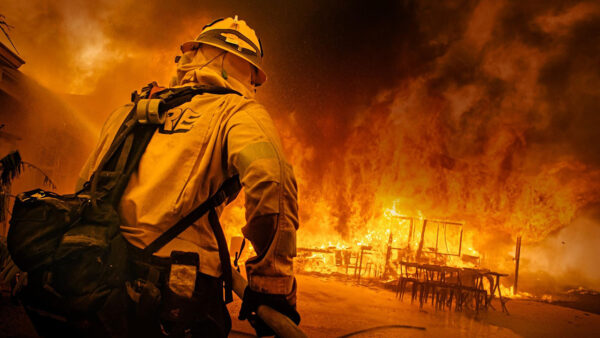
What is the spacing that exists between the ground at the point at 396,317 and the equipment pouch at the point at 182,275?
250cm

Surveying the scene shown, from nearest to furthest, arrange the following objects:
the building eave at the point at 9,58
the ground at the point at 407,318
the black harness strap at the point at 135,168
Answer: the black harness strap at the point at 135,168, the ground at the point at 407,318, the building eave at the point at 9,58

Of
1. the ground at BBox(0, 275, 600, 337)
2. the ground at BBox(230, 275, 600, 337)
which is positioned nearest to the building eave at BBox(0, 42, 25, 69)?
the ground at BBox(0, 275, 600, 337)

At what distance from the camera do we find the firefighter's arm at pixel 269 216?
1356 mm

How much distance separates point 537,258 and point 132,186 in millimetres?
15857

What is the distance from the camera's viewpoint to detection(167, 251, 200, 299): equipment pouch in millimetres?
1443

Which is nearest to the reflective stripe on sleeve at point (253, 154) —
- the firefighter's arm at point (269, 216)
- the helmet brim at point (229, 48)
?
the firefighter's arm at point (269, 216)

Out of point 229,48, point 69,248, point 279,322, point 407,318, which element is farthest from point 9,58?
point 407,318

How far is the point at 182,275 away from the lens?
1452 millimetres

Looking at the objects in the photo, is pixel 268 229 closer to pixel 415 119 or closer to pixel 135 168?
pixel 135 168

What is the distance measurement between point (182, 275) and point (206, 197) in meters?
0.37

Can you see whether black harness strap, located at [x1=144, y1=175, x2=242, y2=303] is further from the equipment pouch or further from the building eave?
the building eave

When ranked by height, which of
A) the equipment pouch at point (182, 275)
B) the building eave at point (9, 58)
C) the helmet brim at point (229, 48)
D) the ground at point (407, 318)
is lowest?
the ground at point (407, 318)

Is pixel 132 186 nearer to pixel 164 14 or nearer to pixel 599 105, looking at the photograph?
pixel 164 14

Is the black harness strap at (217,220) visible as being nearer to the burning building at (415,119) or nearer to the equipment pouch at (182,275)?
the equipment pouch at (182,275)
